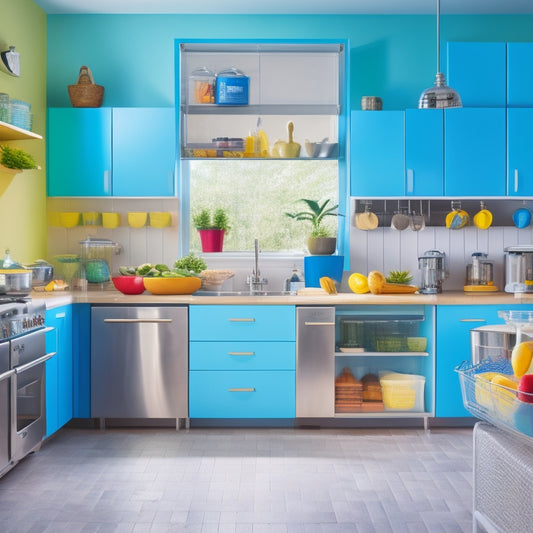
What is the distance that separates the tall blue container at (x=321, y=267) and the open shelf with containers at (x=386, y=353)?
484 millimetres

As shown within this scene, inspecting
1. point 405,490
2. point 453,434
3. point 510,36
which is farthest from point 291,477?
point 510,36

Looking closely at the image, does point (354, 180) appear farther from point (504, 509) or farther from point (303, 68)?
point (504, 509)

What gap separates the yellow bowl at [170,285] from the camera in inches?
162

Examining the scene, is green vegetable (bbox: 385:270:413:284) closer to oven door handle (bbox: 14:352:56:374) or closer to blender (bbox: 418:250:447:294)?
blender (bbox: 418:250:447:294)

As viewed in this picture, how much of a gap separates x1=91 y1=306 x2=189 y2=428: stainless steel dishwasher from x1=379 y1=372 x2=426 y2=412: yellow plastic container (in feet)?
4.08

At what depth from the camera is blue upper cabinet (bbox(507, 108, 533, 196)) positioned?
14.4ft

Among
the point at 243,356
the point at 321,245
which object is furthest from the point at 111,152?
the point at 243,356

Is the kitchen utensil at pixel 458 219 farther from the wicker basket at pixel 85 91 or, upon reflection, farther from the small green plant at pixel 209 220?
the wicker basket at pixel 85 91

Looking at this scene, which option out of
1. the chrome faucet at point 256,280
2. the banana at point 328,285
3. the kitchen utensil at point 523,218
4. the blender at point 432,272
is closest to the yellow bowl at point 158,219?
the chrome faucet at point 256,280

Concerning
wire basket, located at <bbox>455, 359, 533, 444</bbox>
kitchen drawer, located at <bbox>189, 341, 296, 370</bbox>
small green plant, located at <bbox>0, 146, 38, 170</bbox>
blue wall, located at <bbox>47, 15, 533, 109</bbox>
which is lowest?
kitchen drawer, located at <bbox>189, 341, 296, 370</bbox>

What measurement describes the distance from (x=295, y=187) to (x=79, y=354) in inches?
77.1

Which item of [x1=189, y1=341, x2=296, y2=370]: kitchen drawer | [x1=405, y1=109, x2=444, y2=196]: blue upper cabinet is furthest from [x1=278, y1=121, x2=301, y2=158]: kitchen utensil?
[x1=189, y1=341, x2=296, y2=370]: kitchen drawer

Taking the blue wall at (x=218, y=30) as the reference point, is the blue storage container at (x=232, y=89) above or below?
below

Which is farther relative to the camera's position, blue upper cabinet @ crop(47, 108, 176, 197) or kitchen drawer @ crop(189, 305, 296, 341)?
blue upper cabinet @ crop(47, 108, 176, 197)
